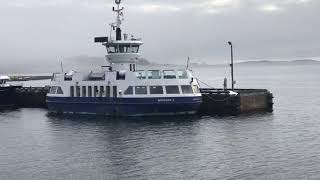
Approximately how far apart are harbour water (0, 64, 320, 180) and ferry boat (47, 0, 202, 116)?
5.00 ft

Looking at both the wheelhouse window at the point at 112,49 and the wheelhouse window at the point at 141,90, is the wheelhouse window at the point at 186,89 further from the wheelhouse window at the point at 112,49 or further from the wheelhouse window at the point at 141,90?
the wheelhouse window at the point at 112,49

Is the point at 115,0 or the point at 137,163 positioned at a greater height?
the point at 115,0

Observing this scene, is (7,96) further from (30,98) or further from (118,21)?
(118,21)

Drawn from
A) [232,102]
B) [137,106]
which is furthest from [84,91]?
[232,102]

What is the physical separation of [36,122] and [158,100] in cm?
1463

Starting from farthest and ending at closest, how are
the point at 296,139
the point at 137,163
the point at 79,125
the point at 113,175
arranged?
1. the point at 79,125
2. the point at 296,139
3. the point at 137,163
4. the point at 113,175

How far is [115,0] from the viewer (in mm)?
68875

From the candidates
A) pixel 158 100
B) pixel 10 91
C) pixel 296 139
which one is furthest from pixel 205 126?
pixel 10 91

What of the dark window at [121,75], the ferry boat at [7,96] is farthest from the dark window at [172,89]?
the ferry boat at [7,96]

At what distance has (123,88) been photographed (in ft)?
198

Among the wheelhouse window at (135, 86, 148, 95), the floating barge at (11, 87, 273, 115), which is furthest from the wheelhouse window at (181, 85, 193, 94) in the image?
the floating barge at (11, 87, 273, 115)

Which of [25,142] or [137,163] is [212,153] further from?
[25,142]

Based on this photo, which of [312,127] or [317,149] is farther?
[312,127]

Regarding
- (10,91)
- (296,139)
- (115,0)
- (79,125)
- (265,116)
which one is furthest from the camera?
(10,91)
